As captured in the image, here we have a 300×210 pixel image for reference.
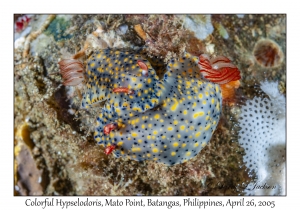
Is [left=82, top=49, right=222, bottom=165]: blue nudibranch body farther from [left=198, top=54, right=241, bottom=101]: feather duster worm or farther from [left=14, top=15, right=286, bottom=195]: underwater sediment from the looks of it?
[left=14, top=15, right=286, bottom=195]: underwater sediment

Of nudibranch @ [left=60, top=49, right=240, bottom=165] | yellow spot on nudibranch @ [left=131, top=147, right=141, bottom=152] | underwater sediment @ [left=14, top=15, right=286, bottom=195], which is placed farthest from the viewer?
underwater sediment @ [left=14, top=15, right=286, bottom=195]

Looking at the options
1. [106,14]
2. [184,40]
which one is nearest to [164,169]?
[184,40]

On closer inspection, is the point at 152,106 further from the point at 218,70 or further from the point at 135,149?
the point at 218,70

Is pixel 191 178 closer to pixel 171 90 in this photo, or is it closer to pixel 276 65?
pixel 171 90

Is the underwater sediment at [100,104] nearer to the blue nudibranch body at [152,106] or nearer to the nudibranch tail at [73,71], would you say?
the nudibranch tail at [73,71]

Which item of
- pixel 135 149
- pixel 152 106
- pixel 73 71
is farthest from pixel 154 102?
pixel 73 71

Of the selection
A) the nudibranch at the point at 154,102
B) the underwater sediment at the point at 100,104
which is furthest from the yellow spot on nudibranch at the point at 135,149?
the underwater sediment at the point at 100,104

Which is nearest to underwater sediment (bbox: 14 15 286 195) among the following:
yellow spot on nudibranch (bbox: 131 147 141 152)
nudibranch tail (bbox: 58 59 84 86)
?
nudibranch tail (bbox: 58 59 84 86)
